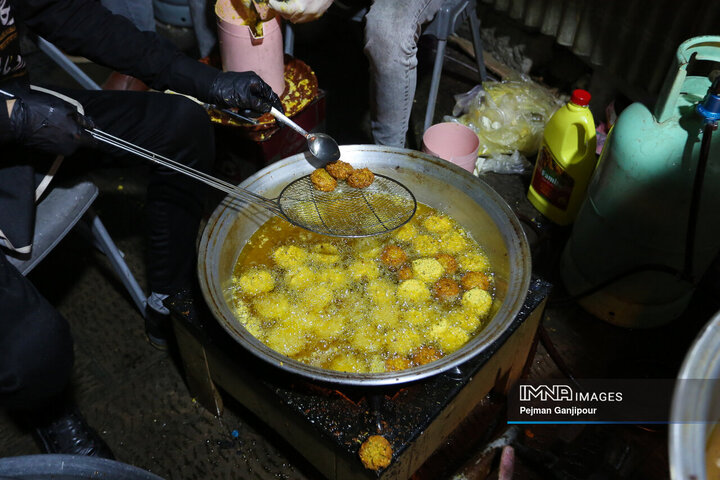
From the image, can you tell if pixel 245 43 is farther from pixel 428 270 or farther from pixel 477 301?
pixel 477 301

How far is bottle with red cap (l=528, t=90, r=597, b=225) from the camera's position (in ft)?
9.41

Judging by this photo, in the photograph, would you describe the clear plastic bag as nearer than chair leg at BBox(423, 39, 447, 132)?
No

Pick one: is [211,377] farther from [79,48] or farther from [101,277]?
[79,48]

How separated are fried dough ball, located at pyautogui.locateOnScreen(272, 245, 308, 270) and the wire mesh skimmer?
0.13 meters

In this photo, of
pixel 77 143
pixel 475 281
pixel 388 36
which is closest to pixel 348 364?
pixel 475 281

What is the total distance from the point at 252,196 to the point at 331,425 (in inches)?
33.1

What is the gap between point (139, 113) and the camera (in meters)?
2.21

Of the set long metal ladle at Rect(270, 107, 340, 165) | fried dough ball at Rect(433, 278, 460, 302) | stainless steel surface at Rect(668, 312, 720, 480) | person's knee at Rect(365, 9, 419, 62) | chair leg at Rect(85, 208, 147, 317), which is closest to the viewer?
stainless steel surface at Rect(668, 312, 720, 480)

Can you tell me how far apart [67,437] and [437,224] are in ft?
5.81

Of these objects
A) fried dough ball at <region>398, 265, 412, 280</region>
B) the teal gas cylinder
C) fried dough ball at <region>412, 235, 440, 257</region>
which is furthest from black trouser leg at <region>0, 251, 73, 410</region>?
the teal gas cylinder

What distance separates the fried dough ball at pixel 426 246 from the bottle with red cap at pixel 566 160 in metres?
1.22

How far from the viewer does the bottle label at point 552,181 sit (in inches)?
119

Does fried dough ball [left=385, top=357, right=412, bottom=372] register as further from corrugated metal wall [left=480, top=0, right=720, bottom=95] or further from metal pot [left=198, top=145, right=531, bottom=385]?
corrugated metal wall [left=480, top=0, right=720, bottom=95]

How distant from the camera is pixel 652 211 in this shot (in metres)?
2.32
